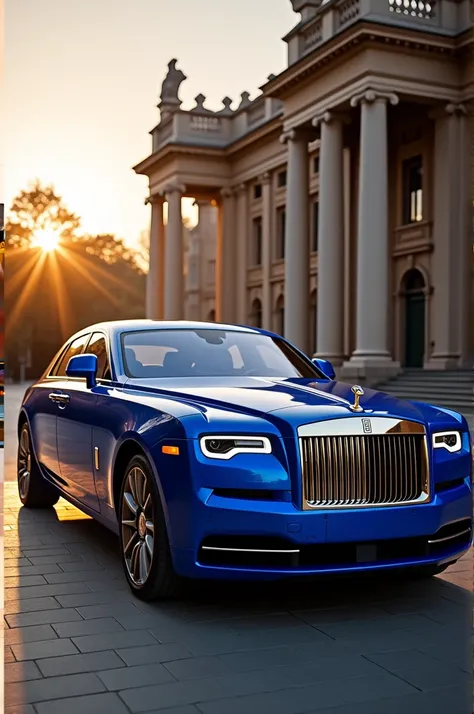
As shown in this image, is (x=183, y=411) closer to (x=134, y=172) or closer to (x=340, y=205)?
(x=340, y=205)

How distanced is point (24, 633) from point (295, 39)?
99.9 feet

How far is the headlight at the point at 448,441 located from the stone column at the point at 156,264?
142 ft

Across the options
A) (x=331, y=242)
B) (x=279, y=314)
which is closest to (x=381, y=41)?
(x=331, y=242)

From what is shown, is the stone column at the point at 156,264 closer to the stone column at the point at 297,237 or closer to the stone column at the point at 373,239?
the stone column at the point at 297,237

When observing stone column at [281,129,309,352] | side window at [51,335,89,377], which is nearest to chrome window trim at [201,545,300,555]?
side window at [51,335,89,377]

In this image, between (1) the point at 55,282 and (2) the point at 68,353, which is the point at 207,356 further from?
(1) the point at 55,282

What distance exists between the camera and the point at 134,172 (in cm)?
4947

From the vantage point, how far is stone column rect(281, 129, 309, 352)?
1291 inches

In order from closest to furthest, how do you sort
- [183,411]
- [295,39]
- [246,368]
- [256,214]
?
[183,411]
[246,368]
[295,39]
[256,214]

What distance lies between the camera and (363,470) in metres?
4.88

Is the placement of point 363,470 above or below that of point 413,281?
below

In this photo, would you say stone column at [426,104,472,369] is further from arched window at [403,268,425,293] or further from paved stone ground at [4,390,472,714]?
paved stone ground at [4,390,472,714]

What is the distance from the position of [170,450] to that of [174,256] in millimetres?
40951

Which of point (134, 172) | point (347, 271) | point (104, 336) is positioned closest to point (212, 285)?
point (134, 172)
